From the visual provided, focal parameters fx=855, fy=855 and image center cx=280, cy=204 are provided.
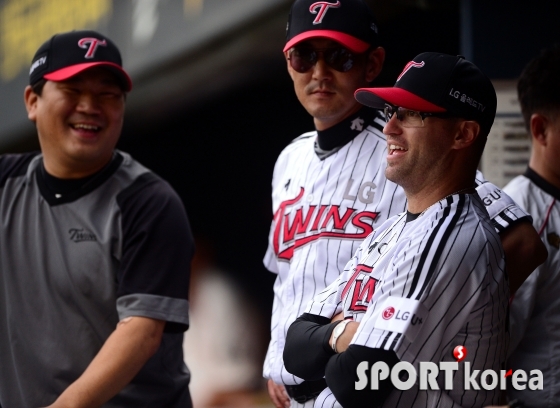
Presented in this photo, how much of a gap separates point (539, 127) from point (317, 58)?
34.8 inches

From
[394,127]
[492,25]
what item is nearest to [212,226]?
[492,25]

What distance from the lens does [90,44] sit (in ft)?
9.55

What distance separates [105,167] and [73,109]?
0.73ft

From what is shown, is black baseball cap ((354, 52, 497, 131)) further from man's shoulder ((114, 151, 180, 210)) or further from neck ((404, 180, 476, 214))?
man's shoulder ((114, 151, 180, 210))

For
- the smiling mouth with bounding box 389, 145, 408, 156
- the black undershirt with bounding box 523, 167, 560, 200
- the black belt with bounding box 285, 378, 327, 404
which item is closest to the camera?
the smiling mouth with bounding box 389, 145, 408, 156

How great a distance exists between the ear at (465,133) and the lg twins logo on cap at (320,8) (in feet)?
2.52

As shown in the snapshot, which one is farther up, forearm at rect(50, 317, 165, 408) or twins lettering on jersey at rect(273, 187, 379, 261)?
twins lettering on jersey at rect(273, 187, 379, 261)

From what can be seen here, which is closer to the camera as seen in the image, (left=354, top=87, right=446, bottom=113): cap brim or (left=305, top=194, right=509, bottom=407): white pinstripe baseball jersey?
(left=305, top=194, right=509, bottom=407): white pinstripe baseball jersey

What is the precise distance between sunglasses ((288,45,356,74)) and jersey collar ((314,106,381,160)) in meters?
0.15

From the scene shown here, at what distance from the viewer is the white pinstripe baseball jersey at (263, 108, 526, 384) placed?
2496 mm

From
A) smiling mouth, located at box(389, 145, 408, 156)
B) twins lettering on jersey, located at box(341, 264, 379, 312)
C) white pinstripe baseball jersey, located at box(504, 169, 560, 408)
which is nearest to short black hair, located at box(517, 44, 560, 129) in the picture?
white pinstripe baseball jersey, located at box(504, 169, 560, 408)

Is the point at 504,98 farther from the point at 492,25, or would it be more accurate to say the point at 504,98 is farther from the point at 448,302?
the point at 448,302

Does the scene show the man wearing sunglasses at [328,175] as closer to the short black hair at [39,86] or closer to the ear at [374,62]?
the ear at [374,62]

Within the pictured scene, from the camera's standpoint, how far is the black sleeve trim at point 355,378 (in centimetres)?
178
